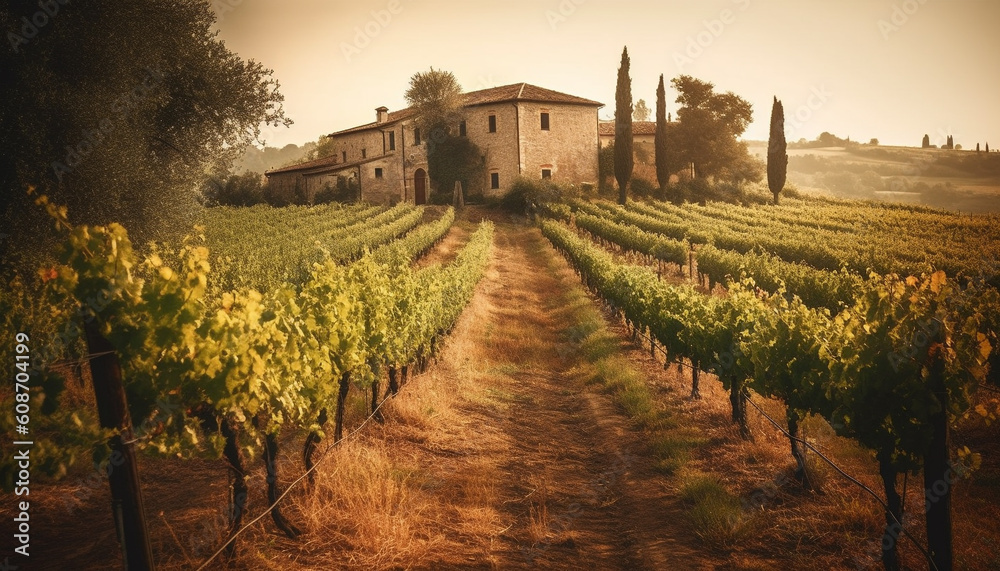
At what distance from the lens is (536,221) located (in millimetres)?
35281

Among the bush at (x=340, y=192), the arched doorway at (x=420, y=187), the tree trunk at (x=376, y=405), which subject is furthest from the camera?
the bush at (x=340, y=192)

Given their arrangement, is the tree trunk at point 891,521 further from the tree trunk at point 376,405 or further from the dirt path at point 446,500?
the tree trunk at point 376,405

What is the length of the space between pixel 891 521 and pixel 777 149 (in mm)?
42013

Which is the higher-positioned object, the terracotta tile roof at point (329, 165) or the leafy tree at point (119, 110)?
the terracotta tile roof at point (329, 165)

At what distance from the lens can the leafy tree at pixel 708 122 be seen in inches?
1713

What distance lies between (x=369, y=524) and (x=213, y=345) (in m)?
2.29

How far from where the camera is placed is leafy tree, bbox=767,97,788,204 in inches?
1596

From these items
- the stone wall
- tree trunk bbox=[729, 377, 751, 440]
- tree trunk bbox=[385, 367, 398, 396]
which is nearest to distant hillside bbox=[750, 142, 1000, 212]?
the stone wall

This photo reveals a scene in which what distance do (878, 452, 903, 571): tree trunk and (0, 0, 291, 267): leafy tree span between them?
11.5 metres

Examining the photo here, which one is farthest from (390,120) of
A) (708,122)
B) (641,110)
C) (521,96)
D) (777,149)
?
(641,110)

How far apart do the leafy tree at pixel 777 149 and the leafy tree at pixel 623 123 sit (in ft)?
36.0

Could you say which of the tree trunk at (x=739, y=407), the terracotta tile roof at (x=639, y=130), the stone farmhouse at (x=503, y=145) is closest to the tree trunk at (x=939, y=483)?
Result: the tree trunk at (x=739, y=407)

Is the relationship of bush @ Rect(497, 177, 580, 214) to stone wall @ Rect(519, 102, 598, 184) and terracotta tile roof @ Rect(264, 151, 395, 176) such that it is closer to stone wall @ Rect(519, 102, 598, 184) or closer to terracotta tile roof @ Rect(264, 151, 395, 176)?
stone wall @ Rect(519, 102, 598, 184)

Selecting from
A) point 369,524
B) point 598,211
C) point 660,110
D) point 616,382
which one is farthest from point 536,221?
point 369,524
